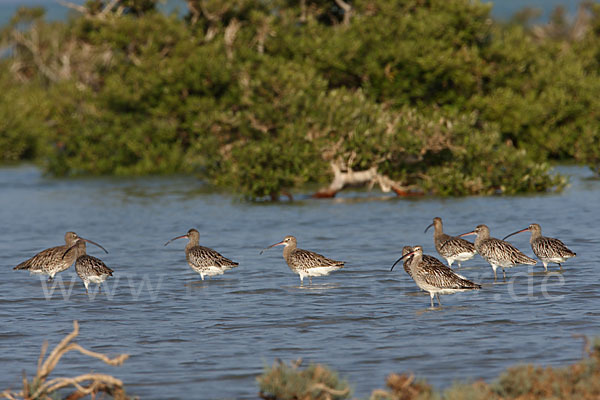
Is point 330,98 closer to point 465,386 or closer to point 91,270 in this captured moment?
point 91,270

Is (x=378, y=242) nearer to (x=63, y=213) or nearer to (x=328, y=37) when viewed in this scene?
(x=63, y=213)

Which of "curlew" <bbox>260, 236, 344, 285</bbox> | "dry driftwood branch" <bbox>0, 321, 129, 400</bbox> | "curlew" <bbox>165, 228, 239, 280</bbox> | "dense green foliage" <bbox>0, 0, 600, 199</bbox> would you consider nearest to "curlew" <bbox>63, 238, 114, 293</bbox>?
"curlew" <bbox>165, 228, 239, 280</bbox>

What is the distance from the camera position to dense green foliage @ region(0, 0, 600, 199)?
3219 cm

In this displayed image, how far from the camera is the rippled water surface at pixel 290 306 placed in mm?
11023

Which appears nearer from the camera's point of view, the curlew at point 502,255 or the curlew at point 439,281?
the curlew at point 439,281

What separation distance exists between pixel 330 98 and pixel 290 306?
19084mm

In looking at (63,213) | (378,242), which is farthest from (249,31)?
(378,242)

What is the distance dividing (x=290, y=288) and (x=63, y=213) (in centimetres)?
1647

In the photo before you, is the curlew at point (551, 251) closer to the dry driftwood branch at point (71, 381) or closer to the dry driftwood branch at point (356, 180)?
the dry driftwood branch at point (71, 381)

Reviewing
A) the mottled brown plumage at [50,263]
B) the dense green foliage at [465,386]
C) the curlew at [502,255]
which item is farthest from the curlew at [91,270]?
the dense green foliage at [465,386]

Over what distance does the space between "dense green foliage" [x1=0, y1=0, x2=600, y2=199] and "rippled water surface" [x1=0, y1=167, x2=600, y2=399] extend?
3.65 metres

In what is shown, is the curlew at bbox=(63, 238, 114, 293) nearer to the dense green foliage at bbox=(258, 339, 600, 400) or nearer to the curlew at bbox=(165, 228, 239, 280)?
the curlew at bbox=(165, 228, 239, 280)

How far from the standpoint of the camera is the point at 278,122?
36.3m

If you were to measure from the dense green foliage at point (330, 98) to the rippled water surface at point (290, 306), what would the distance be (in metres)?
3.65
